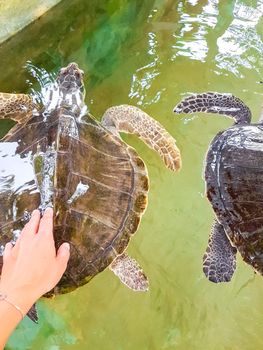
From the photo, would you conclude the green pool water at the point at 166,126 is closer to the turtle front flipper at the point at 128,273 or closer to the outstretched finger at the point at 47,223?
the turtle front flipper at the point at 128,273

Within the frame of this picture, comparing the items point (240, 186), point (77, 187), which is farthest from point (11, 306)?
point (240, 186)

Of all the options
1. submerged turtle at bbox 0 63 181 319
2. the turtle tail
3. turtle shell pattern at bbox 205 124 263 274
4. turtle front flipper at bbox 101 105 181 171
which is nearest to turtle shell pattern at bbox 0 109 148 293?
submerged turtle at bbox 0 63 181 319

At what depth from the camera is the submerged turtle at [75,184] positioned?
236 cm

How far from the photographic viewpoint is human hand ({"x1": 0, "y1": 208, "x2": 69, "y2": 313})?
1753mm

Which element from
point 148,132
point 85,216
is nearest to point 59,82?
point 148,132

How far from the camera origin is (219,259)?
283cm

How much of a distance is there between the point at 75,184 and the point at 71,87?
0.83 m

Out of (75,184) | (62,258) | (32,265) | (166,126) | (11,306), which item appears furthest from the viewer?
(166,126)

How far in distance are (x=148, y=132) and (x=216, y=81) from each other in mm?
1149

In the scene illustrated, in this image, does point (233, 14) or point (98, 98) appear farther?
point (233, 14)

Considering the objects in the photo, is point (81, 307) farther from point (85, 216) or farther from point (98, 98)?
point (98, 98)

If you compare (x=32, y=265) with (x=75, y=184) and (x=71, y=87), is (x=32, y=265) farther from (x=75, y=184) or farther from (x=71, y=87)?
(x=71, y=87)

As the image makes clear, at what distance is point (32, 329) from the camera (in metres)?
2.95

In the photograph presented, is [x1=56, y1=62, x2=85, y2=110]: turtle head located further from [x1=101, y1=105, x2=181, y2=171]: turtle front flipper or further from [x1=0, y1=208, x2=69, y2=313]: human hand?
[x1=0, y1=208, x2=69, y2=313]: human hand
